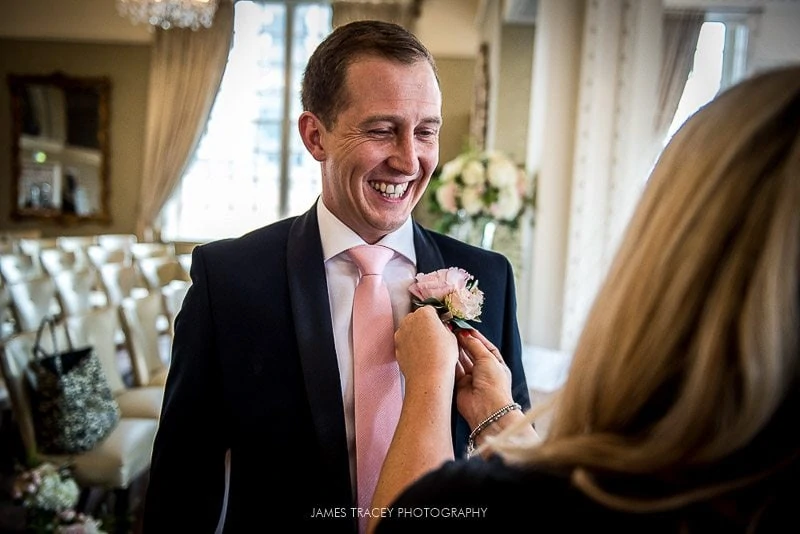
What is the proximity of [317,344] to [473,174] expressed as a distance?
118 inches

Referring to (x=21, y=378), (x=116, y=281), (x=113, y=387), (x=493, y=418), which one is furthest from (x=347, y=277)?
(x=116, y=281)

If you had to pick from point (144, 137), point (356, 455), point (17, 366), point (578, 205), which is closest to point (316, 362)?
point (356, 455)

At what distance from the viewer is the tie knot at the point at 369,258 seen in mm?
1270

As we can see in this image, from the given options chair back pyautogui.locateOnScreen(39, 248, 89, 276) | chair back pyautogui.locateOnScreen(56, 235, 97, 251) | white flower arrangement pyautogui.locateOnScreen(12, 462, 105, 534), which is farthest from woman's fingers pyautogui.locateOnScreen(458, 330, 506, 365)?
chair back pyautogui.locateOnScreen(56, 235, 97, 251)

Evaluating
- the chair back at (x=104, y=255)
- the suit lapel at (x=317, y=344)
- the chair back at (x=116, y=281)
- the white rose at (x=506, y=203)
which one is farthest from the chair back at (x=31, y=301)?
the suit lapel at (x=317, y=344)

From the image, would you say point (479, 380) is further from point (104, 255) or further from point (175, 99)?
point (175, 99)

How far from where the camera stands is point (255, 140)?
9.17 metres

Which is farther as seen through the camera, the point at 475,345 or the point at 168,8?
the point at 168,8

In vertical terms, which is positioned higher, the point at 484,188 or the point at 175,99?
the point at 175,99

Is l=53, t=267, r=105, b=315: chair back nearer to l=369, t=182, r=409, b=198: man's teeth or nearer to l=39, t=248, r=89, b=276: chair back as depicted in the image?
l=39, t=248, r=89, b=276: chair back

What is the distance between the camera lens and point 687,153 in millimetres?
695

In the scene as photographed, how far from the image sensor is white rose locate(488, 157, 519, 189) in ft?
13.1

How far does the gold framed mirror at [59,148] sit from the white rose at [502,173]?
6.56m

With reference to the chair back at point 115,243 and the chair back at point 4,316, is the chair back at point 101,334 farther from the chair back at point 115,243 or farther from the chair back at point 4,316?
the chair back at point 115,243
